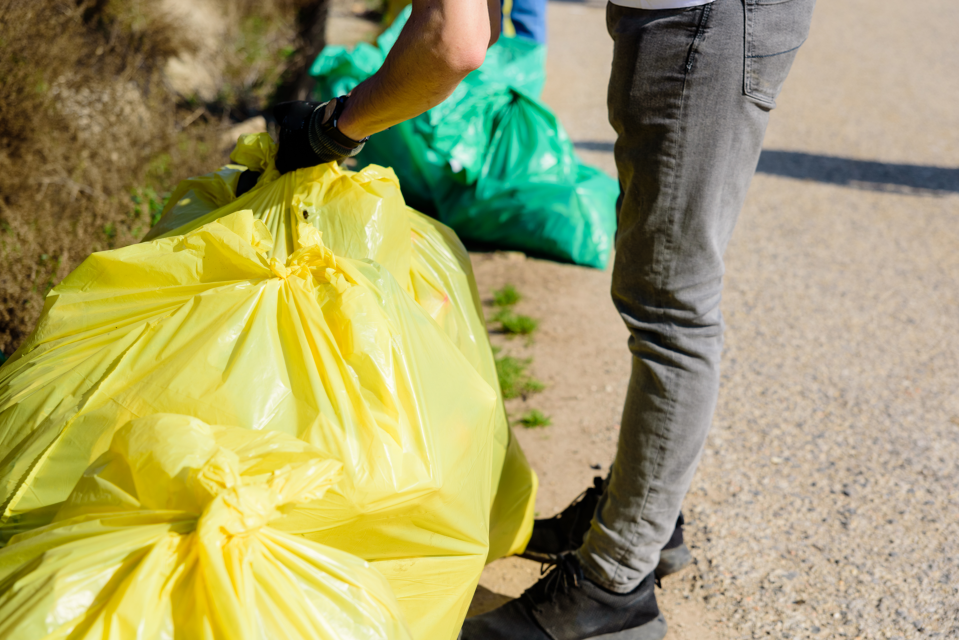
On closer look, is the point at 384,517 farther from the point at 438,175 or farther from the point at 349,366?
the point at 438,175

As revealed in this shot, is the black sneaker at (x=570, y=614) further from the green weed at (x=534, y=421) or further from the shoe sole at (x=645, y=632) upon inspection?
the green weed at (x=534, y=421)

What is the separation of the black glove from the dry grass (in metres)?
1.15

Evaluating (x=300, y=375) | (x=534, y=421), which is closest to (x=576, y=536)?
(x=534, y=421)

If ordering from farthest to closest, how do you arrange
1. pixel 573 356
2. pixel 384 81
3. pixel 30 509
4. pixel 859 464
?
pixel 573 356 → pixel 859 464 → pixel 384 81 → pixel 30 509

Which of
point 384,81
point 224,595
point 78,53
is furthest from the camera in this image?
point 78,53

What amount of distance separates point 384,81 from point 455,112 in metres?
1.89

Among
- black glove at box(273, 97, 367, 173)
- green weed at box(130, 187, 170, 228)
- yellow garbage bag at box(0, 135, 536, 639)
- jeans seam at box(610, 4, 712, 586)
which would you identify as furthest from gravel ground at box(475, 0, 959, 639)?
green weed at box(130, 187, 170, 228)

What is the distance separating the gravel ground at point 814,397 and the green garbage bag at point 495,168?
0.57 ft

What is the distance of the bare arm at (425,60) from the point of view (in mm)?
1145

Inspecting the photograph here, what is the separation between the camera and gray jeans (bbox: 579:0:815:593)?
4.04 feet

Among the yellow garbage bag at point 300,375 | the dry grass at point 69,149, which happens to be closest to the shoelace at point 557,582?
the yellow garbage bag at point 300,375

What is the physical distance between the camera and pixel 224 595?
0.88 meters

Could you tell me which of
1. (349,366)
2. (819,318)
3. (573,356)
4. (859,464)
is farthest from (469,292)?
(819,318)

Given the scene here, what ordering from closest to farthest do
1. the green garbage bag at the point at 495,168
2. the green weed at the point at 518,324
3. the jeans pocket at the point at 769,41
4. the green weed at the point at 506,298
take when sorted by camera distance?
the jeans pocket at the point at 769,41
the green weed at the point at 518,324
the green weed at the point at 506,298
the green garbage bag at the point at 495,168
